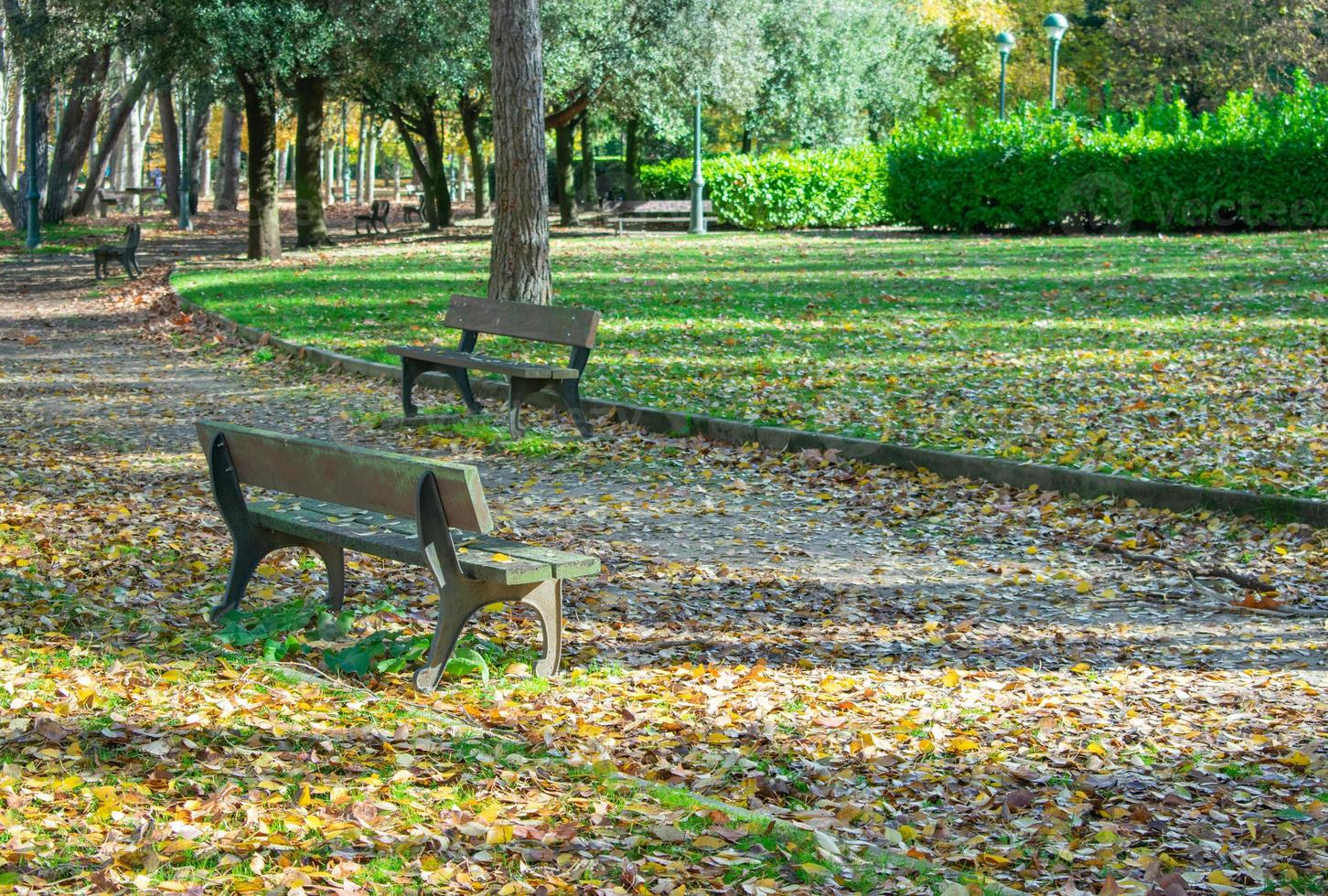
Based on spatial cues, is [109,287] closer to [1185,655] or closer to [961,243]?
[961,243]

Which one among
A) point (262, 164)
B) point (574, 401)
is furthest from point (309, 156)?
point (574, 401)

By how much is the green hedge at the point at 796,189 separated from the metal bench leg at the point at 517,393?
22.8 meters

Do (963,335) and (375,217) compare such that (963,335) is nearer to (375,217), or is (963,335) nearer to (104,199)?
(375,217)

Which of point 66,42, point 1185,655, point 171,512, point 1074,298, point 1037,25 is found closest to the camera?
point 1185,655

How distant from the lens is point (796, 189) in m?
31.7

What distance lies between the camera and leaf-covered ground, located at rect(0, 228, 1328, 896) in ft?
11.3

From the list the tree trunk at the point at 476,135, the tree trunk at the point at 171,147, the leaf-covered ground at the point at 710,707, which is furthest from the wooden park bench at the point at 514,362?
the tree trunk at the point at 171,147

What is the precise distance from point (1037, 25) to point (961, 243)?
30825 millimetres

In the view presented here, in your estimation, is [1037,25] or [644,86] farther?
[1037,25]

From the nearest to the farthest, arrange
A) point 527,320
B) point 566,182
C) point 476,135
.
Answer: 1. point 527,320
2. point 566,182
3. point 476,135

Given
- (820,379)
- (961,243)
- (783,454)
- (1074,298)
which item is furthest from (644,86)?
(783,454)

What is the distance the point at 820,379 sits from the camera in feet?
36.2

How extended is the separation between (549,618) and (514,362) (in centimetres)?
523

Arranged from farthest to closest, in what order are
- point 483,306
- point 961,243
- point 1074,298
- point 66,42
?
point 961,243, point 66,42, point 1074,298, point 483,306
